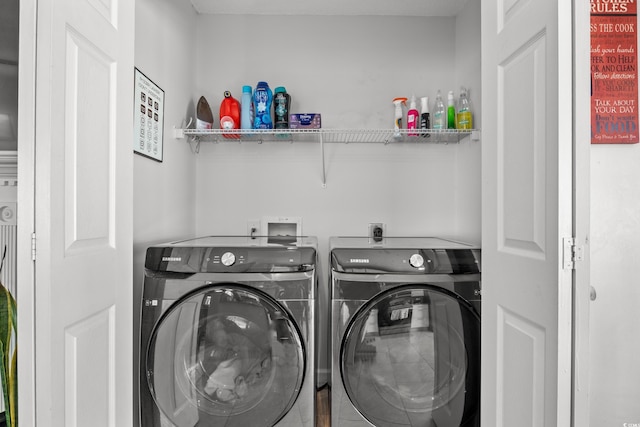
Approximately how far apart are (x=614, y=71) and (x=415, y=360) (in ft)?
4.47

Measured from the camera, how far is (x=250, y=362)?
1.57 m

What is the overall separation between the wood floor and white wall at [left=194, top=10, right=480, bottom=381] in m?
0.84


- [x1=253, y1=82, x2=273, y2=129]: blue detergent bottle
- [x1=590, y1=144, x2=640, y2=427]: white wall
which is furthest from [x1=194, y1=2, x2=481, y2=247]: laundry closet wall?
[x1=590, y1=144, x2=640, y2=427]: white wall

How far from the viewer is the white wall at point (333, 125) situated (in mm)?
2463

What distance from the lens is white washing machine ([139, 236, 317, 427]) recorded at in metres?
1.57

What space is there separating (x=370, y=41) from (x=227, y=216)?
1.45 metres

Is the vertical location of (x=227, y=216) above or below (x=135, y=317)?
above

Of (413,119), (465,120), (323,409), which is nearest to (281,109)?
(413,119)

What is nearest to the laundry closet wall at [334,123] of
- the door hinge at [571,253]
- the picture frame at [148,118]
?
the picture frame at [148,118]

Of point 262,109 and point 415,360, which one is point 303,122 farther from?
point 415,360

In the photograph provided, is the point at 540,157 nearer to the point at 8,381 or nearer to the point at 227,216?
the point at 8,381

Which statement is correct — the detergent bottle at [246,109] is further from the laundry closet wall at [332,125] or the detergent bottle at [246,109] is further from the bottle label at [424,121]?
the bottle label at [424,121]

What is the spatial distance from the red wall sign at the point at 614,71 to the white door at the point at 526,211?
466 mm

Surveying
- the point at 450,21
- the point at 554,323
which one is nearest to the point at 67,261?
the point at 554,323
